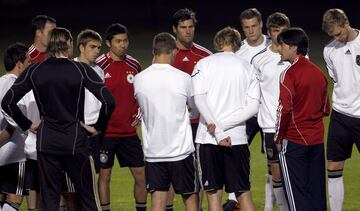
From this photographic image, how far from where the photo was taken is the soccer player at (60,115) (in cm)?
915

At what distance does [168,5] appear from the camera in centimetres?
3431

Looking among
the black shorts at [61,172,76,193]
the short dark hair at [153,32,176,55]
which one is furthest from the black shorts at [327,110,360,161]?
the black shorts at [61,172,76,193]

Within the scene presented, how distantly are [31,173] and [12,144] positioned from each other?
356mm

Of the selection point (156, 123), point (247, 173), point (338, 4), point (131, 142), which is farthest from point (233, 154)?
point (338, 4)

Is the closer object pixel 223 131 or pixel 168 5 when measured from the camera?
pixel 223 131

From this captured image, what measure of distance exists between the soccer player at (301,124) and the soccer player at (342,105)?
1.25m

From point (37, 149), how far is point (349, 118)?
3465mm

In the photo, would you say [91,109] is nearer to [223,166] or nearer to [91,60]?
[91,60]

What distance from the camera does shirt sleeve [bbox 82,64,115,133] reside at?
9180 millimetres

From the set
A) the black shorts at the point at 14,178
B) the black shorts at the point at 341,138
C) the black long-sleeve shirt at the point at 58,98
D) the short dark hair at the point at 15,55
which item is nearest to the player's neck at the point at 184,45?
the black shorts at the point at 341,138

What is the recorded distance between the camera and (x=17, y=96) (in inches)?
362

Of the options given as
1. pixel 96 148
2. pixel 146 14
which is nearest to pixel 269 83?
pixel 96 148

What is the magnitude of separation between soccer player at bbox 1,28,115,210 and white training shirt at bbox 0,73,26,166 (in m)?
0.53

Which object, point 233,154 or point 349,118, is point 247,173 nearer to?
point 233,154
